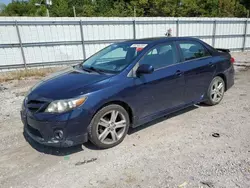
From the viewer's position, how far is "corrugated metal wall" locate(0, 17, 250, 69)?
9008mm

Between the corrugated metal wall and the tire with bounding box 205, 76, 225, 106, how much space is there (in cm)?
733

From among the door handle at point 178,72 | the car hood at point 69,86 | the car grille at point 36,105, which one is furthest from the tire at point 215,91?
the car grille at point 36,105

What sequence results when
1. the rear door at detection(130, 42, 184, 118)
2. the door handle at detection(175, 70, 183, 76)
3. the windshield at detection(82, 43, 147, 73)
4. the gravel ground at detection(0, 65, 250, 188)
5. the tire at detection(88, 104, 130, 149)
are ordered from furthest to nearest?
the door handle at detection(175, 70, 183, 76)
the windshield at detection(82, 43, 147, 73)
the rear door at detection(130, 42, 184, 118)
the tire at detection(88, 104, 130, 149)
the gravel ground at detection(0, 65, 250, 188)

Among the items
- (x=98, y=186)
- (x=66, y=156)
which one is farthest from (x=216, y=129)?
(x=66, y=156)

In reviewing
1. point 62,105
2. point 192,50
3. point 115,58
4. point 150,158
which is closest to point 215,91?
point 192,50

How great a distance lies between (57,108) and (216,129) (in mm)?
2626

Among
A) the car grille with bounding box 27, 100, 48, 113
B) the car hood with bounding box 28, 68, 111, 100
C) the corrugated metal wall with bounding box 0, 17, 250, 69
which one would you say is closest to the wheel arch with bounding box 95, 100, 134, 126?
the car hood with bounding box 28, 68, 111, 100

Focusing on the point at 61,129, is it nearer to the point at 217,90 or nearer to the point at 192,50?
the point at 192,50

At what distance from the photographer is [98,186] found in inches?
90.7

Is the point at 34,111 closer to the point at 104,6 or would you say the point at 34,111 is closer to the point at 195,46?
the point at 195,46

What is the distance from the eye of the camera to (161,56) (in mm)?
3533

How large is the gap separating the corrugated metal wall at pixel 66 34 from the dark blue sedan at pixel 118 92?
654 cm

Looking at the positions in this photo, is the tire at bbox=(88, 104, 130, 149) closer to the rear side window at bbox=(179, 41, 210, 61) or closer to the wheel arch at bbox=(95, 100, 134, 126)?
the wheel arch at bbox=(95, 100, 134, 126)

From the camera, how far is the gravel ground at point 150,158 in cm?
237
